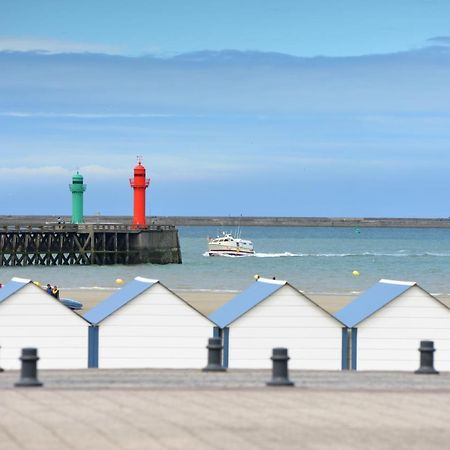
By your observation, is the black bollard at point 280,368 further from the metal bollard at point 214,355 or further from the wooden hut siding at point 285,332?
the wooden hut siding at point 285,332

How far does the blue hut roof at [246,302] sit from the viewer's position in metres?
25.8

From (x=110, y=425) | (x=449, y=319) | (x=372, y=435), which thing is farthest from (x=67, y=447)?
(x=449, y=319)

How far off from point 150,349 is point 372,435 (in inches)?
438

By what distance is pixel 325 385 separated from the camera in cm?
1980

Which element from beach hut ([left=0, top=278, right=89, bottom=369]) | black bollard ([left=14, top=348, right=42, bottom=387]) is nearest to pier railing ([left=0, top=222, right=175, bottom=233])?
beach hut ([left=0, top=278, right=89, bottom=369])

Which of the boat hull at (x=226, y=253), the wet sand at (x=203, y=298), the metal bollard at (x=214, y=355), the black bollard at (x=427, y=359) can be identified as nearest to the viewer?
the metal bollard at (x=214, y=355)

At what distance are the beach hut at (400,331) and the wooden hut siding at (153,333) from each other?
10.2ft

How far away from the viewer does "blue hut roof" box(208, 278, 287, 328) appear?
25.8 meters

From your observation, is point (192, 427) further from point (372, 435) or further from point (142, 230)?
point (142, 230)

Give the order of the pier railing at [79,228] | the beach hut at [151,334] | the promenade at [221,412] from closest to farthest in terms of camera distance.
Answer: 1. the promenade at [221,412]
2. the beach hut at [151,334]
3. the pier railing at [79,228]

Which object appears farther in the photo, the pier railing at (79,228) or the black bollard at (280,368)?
the pier railing at (79,228)

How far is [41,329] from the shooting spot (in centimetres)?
2592

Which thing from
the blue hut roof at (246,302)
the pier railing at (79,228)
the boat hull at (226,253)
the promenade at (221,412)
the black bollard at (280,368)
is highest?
the pier railing at (79,228)

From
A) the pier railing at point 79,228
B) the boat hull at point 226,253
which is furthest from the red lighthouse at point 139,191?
the boat hull at point 226,253
